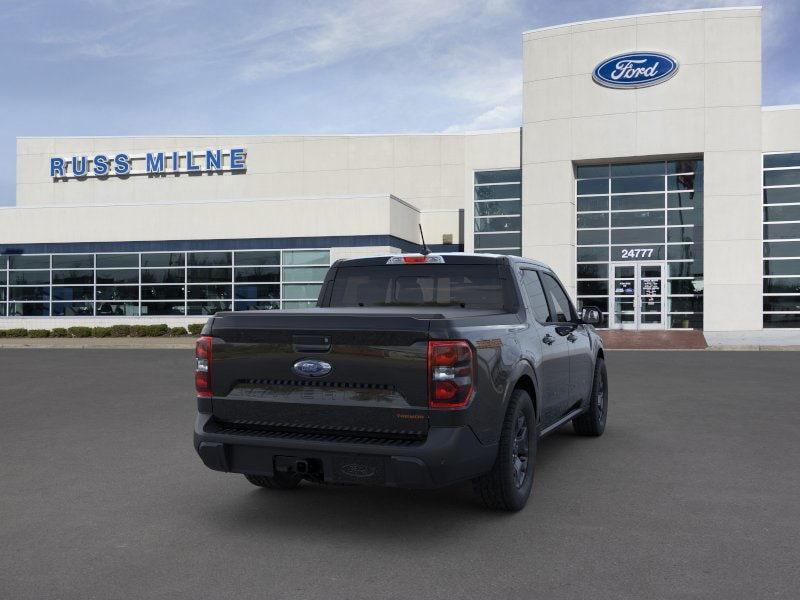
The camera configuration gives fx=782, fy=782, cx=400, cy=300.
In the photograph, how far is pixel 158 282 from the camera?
34250mm

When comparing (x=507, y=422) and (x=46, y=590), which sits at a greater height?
(x=507, y=422)

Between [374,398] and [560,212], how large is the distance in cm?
2736

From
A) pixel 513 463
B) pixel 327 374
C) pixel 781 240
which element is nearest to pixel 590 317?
pixel 513 463

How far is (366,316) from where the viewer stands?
4762 millimetres

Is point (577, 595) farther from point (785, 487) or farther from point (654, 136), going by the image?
point (654, 136)

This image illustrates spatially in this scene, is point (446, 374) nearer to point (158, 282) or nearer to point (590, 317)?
point (590, 317)

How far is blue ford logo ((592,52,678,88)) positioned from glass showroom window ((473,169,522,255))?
207 inches

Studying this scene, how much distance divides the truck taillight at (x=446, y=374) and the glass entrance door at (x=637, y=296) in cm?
2698

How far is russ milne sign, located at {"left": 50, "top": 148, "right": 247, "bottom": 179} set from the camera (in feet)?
128

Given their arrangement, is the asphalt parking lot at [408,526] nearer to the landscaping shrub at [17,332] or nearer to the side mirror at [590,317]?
the side mirror at [590,317]

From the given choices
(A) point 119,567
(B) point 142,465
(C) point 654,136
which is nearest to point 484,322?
(A) point 119,567

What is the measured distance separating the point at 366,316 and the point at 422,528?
1467mm

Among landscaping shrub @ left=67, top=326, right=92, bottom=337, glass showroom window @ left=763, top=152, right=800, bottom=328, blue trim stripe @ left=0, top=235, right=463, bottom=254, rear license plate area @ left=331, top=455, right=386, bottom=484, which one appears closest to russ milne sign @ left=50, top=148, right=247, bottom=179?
blue trim stripe @ left=0, top=235, right=463, bottom=254

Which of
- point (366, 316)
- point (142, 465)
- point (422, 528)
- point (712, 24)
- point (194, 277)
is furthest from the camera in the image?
point (194, 277)
